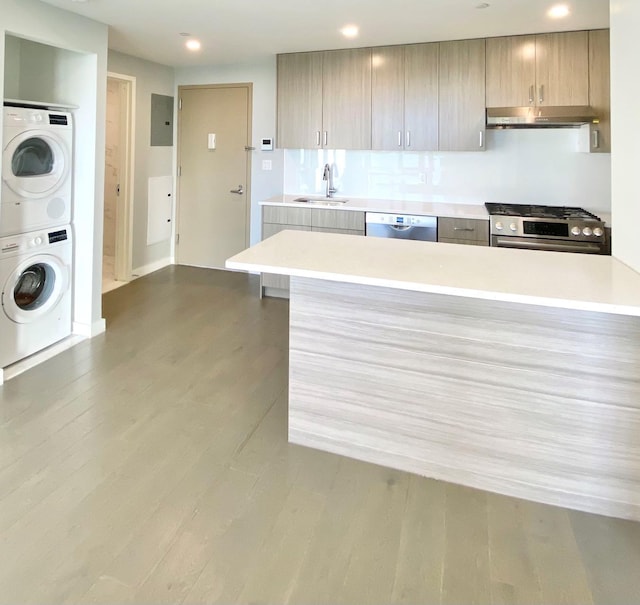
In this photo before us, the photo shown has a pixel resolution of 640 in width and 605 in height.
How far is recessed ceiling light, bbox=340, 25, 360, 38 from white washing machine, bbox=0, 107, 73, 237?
2152mm

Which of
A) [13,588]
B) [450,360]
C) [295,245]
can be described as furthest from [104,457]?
[450,360]

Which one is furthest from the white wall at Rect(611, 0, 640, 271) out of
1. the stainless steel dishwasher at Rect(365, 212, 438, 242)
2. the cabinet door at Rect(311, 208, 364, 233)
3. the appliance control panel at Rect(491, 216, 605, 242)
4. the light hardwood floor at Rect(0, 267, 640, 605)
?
the cabinet door at Rect(311, 208, 364, 233)

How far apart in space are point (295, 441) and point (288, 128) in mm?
3460

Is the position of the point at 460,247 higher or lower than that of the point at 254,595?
higher

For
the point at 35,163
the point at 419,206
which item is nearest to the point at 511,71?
the point at 419,206

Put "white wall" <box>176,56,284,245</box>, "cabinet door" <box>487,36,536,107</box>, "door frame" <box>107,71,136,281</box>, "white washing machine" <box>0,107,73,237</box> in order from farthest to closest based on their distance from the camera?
"white wall" <box>176,56,284,245</box>, "door frame" <box>107,71,136,281</box>, "cabinet door" <box>487,36,536,107</box>, "white washing machine" <box>0,107,73,237</box>

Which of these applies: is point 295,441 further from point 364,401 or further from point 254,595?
point 254,595

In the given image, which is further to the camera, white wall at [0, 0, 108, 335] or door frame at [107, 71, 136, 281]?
door frame at [107, 71, 136, 281]

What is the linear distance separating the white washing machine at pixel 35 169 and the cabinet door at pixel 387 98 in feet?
8.42

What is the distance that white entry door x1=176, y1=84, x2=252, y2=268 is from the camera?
5.73 metres

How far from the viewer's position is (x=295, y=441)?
99.1 inches

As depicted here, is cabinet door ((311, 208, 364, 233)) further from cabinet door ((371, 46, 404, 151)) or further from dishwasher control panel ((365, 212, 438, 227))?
cabinet door ((371, 46, 404, 151))

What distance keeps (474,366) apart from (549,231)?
2337 millimetres

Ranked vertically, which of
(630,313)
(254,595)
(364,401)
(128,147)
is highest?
(128,147)
